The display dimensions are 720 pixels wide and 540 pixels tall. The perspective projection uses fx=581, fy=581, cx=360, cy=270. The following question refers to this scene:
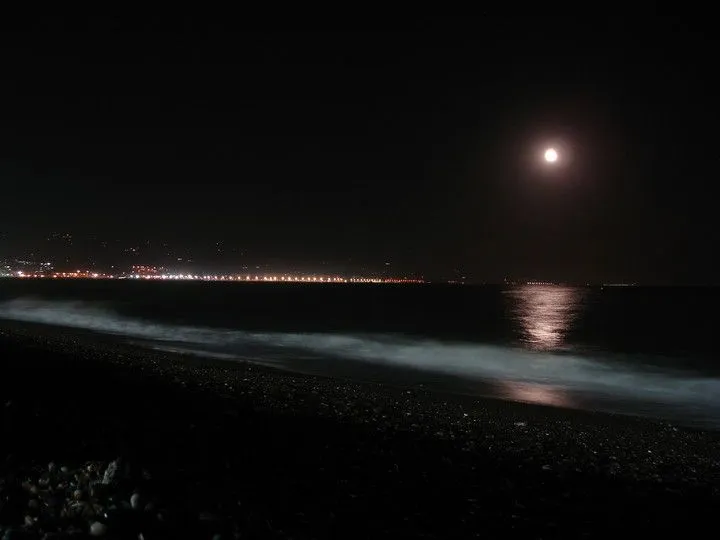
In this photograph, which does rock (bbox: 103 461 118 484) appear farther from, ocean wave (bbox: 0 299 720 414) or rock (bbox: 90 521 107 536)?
ocean wave (bbox: 0 299 720 414)

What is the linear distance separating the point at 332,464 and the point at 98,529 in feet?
10.6

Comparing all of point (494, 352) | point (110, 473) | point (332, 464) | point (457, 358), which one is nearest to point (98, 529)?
point (110, 473)

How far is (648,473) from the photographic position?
8.48m

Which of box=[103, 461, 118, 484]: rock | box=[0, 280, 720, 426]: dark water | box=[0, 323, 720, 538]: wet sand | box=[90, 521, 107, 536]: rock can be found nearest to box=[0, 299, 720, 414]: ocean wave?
box=[0, 280, 720, 426]: dark water

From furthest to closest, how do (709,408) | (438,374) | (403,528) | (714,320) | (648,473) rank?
(714,320), (438,374), (709,408), (648,473), (403,528)

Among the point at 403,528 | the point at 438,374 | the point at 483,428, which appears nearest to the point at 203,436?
the point at 403,528

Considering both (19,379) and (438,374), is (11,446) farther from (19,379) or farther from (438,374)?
(438,374)

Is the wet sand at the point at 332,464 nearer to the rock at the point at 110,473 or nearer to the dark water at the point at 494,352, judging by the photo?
the rock at the point at 110,473

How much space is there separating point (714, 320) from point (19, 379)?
239 feet

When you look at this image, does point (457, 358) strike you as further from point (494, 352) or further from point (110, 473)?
point (110, 473)

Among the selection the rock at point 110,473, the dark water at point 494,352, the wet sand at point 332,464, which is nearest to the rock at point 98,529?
the wet sand at point 332,464

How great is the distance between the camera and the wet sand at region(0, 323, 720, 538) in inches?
208

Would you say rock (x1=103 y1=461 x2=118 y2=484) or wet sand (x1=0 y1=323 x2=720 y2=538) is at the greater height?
rock (x1=103 y1=461 x2=118 y2=484)

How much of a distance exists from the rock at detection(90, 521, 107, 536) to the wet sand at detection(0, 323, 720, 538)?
9 cm
